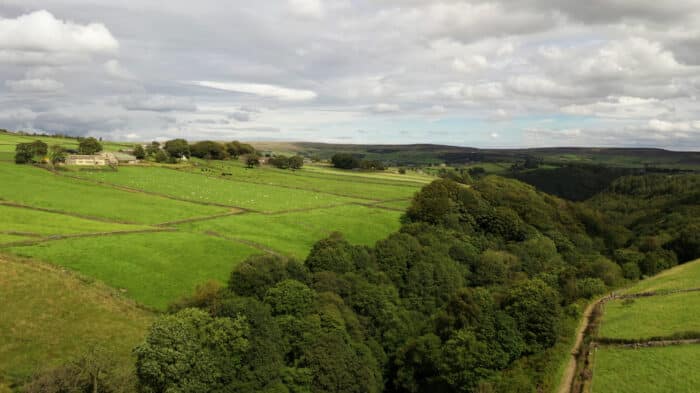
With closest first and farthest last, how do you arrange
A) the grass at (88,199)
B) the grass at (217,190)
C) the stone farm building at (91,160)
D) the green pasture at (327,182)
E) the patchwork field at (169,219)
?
the patchwork field at (169,219)
the grass at (88,199)
the grass at (217,190)
the stone farm building at (91,160)
the green pasture at (327,182)

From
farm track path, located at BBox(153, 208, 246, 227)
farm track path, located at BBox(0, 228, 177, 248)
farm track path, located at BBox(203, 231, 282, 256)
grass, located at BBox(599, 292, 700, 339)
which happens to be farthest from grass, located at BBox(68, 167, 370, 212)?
grass, located at BBox(599, 292, 700, 339)

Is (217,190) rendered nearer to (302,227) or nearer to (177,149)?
(302,227)

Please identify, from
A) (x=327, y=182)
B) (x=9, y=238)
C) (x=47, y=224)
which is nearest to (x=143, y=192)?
(x=47, y=224)

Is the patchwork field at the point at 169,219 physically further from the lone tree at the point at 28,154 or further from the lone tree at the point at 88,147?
the lone tree at the point at 88,147

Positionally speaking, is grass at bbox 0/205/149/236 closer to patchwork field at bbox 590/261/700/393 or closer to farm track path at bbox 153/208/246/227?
farm track path at bbox 153/208/246/227

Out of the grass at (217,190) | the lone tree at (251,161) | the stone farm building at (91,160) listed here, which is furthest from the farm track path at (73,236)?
the lone tree at (251,161)

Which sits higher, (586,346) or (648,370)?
(648,370)
